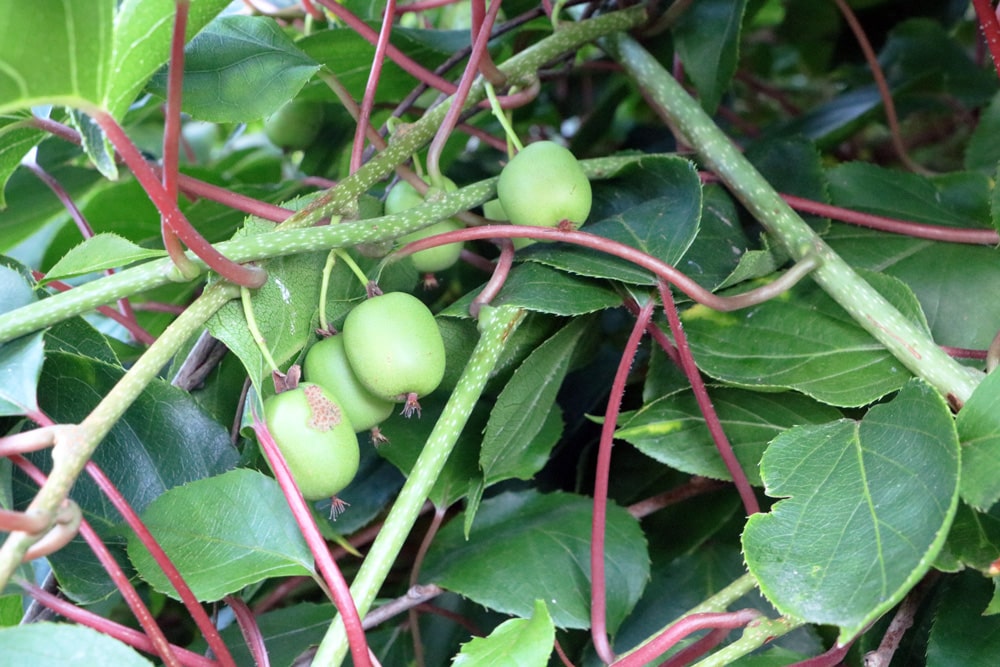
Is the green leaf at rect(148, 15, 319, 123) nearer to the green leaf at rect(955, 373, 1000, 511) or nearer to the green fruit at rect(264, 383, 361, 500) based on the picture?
the green fruit at rect(264, 383, 361, 500)

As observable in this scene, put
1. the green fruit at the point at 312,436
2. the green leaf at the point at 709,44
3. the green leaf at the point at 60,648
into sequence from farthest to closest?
the green leaf at the point at 709,44, the green fruit at the point at 312,436, the green leaf at the point at 60,648

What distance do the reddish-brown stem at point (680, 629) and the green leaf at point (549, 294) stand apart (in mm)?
196

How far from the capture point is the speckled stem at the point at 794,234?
1.78 ft

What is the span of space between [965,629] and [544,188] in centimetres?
38

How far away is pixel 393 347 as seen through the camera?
0.48 metres

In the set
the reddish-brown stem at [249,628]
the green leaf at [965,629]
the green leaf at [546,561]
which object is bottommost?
the green leaf at [965,629]

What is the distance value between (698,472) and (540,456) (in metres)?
0.12

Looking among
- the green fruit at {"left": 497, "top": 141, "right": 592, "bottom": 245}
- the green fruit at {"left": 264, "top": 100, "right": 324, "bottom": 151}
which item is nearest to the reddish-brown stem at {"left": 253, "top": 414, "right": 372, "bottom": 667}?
the green fruit at {"left": 497, "top": 141, "right": 592, "bottom": 245}

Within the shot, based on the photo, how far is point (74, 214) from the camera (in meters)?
0.73

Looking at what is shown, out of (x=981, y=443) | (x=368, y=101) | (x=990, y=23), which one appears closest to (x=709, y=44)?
(x=990, y=23)

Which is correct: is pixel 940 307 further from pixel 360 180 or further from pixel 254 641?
pixel 254 641

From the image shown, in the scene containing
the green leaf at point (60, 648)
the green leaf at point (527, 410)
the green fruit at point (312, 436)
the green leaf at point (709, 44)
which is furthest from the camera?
the green leaf at point (709, 44)

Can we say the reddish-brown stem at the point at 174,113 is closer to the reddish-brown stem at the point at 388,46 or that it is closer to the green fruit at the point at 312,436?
the green fruit at the point at 312,436

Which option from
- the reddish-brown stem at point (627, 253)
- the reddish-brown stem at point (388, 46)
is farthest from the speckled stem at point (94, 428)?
the reddish-brown stem at point (388, 46)
